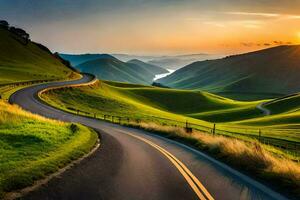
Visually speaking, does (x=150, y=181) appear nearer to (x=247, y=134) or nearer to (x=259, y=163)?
(x=259, y=163)

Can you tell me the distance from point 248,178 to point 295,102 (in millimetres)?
110000

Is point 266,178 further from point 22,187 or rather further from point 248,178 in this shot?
point 22,187

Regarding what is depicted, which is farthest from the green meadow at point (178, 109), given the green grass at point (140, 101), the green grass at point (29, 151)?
the green grass at point (29, 151)

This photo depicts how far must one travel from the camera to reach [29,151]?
51.5 ft

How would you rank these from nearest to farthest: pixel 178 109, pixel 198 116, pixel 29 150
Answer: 1. pixel 29 150
2. pixel 198 116
3. pixel 178 109

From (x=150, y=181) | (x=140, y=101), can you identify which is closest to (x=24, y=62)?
(x=140, y=101)

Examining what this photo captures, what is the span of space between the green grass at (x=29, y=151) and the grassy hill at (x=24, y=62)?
8566cm

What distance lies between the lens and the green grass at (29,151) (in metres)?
11.8

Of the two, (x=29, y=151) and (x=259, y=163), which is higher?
(x=259, y=163)

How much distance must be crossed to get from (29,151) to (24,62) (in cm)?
13564

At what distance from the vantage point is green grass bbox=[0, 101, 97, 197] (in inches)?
463

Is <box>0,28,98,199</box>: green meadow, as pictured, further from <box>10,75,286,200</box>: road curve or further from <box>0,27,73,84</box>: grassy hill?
<box>0,27,73,84</box>: grassy hill

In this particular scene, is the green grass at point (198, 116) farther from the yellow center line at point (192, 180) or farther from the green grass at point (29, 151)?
the green grass at point (29, 151)

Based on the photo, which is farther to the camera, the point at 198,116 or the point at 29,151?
the point at 198,116
